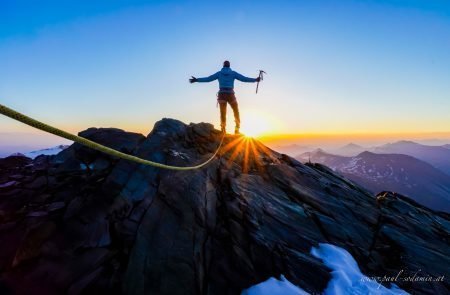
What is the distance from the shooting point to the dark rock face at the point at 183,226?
1015 cm

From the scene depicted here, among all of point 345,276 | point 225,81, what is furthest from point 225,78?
point 345,276

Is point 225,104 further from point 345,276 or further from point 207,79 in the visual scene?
point 345,276

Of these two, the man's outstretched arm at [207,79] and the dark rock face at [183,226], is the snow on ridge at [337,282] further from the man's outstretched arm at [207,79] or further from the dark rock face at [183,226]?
the man's outstretched arm at [207,79]

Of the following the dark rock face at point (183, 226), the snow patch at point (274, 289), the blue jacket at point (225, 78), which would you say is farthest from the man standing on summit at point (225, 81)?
the snow patch at point (274, 289)

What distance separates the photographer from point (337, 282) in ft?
36.2

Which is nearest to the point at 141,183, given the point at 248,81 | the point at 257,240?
the point at 257,240

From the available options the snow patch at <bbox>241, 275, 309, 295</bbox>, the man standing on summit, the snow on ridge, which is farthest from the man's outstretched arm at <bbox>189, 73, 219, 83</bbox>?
A: the snow patch at <bbox>241, 275, 309, 295</bbox>

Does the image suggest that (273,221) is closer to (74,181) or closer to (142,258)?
(142,258)

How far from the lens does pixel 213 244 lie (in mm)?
11664

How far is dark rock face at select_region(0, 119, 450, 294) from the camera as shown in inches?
400

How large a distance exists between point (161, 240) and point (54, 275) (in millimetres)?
3811

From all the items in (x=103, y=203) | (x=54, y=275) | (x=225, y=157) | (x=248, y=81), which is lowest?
(x=54, y=275)

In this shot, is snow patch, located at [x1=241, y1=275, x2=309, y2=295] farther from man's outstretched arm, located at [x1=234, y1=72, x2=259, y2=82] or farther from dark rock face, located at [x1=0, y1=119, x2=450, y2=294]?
man's outstretched arm, located at [x1=234, y1=72, x2=259, y2=82]

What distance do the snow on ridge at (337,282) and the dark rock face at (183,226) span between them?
39 centimetres
